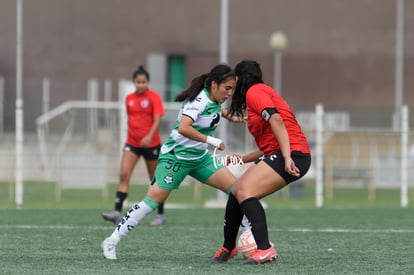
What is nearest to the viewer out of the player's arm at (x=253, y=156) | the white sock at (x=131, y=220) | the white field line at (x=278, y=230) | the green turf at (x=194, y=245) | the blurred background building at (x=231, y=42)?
the green turf at (x=194, y=245)

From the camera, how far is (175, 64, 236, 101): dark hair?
30.9 feet

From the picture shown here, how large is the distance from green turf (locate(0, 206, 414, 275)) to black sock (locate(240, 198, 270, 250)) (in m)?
0.24

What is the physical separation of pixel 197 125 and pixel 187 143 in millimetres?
194

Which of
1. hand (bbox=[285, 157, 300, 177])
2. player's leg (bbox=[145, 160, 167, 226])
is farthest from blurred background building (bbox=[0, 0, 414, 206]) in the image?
hand (bbox=[285, 157, 300, 177])

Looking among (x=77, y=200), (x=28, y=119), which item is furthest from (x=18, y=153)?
(x=28, y=119)

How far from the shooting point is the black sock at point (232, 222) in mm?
9633

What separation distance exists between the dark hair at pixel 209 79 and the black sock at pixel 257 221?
3.65ft

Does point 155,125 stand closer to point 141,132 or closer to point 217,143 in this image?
point 141,132

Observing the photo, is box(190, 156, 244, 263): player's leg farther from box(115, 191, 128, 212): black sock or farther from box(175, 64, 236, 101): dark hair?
box(115, 191, 128, 212): black sock

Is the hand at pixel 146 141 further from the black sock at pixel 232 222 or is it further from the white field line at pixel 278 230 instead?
the black sock at pixel 232 222

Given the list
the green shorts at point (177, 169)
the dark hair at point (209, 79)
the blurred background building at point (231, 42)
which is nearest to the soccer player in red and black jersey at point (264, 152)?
the dark hair at point (209, 79)

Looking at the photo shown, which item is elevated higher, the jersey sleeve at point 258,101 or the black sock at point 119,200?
the jersey sleeve at point 258,101

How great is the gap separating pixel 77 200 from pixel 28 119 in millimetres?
12048

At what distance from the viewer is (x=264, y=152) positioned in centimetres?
952
